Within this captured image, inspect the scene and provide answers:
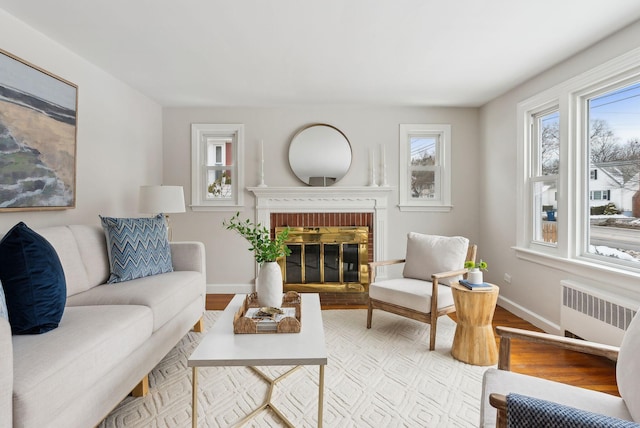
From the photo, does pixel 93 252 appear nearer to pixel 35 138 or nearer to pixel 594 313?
pixel 35 138

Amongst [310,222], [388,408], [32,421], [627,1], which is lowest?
[388,408]

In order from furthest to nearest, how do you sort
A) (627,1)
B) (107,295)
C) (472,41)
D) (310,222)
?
(310,222) → (472,41) → (107,295) → (627,1)

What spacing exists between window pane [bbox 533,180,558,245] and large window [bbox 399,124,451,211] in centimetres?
107

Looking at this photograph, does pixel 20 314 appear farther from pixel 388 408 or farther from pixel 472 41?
pixel 472 41

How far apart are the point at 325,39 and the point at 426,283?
216cm

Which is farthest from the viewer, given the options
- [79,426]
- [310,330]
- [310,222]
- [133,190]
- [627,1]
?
[310,222]

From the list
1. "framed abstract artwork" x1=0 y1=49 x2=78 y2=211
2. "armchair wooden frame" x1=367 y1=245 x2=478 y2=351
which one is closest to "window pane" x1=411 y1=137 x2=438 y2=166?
"armchair wooden frame" x1=367 y1=245 x2=478 y2=351

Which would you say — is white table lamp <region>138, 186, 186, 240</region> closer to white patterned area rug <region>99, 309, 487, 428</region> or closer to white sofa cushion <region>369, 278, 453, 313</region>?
white patterned area rug <region>99, 309, 487, 428</region>

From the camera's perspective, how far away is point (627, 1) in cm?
201

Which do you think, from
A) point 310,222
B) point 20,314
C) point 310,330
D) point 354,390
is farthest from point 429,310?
point 20,314

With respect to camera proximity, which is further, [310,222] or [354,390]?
[310,222]

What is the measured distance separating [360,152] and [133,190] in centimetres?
267

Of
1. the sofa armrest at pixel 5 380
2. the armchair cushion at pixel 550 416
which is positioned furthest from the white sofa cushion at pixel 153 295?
the armchair cushion at pixel 550 416

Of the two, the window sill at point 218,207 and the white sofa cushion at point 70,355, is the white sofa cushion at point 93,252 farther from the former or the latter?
the window sill at point 218,207
